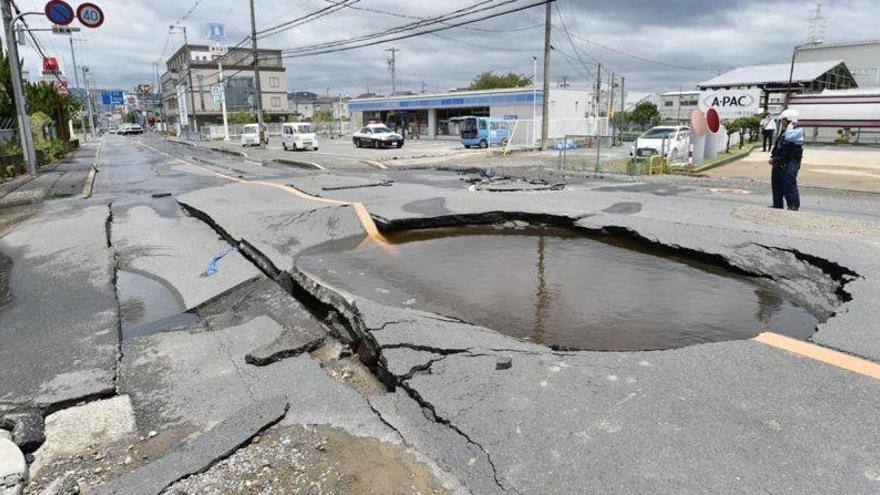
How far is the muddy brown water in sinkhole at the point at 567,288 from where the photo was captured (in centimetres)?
482

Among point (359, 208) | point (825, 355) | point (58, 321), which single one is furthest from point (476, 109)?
point (825, 355)

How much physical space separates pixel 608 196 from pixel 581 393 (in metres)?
8.96

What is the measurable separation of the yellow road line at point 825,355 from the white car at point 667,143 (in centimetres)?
1632

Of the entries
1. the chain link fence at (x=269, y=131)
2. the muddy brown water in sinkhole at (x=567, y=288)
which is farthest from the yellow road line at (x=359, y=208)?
the chain link fence at (x=269, y=131)

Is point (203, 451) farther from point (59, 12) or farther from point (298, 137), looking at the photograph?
point (298, 137)

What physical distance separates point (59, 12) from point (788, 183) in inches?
889

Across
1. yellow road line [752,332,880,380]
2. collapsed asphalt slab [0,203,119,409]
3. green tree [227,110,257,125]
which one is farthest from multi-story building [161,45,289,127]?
yellow road line [752,332,880,380]

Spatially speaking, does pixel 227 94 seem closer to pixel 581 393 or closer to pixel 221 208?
pixel 221 208

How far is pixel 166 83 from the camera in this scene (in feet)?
338

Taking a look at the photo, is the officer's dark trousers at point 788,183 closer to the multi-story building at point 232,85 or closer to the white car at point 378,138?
the white car at point 378,138

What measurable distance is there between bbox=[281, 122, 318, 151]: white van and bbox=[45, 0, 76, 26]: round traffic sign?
1664 centimetres

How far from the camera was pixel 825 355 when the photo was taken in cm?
370

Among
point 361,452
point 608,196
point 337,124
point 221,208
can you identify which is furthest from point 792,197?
point 337,124

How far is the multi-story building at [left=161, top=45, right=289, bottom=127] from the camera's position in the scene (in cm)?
7544
